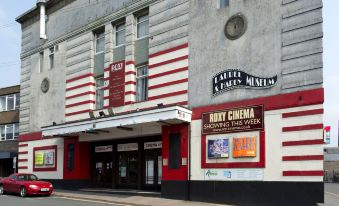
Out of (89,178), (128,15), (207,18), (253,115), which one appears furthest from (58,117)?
(253,115)

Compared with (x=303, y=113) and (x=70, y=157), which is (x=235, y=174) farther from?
(x=70, y=157)

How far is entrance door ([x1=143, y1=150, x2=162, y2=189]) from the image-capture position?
81.6 feet

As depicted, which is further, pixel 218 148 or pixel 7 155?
pixel 7 155

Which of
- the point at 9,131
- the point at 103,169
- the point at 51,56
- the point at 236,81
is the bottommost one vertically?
the point at 103,169

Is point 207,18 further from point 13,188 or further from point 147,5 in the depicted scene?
point 13,188

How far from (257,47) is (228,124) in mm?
3579

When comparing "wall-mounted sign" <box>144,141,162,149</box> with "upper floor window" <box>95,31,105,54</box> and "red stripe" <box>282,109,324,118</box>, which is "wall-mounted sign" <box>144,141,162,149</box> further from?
"red stripe" <box>282,109,324,118</box>

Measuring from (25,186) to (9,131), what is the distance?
60.2ft

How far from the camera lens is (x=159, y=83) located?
931 inches

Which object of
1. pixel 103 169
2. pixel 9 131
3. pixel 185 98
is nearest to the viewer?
pixel 185 98

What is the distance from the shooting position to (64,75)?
100 ft

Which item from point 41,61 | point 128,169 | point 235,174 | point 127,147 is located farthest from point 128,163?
point 41,61

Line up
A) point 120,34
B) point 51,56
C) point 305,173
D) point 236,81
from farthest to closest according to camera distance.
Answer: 1. point 51,56
2. point 120,34
3. point 236,81
4. point 305,173

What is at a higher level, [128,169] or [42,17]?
[42,17]
